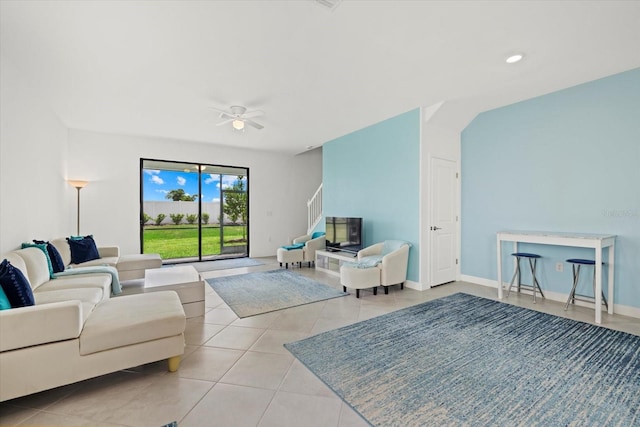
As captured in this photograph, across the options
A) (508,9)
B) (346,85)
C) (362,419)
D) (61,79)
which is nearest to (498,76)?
(508,9)

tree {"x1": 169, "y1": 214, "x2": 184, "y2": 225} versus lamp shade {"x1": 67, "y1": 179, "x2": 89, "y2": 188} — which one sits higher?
lamp shade {"x1": 67, "y1": 179, "x2": 89, "y2": 188}

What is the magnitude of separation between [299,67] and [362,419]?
127 inches

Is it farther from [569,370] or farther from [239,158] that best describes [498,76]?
[239,158]

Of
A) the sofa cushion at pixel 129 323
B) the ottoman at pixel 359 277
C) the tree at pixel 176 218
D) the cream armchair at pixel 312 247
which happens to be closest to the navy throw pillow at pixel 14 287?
the sofa cushion at pixel 129 323

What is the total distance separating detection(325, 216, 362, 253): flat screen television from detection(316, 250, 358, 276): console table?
0.14m

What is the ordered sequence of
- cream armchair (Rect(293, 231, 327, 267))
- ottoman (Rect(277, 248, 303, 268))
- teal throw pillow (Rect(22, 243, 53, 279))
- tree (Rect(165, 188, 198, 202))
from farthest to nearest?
tree (Rect(165, 188, 198, 202)) < cream armchair (Rect(293, 231, 327, 267)) < ottoman (Rect(277, 248, 303, 268)) < teal throw pillow (Rect(22, 243, 53, 279))

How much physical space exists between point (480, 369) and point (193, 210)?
6618mm

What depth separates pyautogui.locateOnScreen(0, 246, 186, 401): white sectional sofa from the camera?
1708 millimetres

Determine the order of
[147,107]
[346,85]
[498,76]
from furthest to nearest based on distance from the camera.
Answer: [147,107] < [346,85] < [498,76]

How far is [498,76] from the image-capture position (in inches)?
134

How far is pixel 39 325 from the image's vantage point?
69.1 inches

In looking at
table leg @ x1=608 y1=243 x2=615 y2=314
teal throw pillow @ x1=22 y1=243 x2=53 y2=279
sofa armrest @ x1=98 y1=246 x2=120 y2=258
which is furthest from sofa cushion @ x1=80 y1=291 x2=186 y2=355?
table leg @ x1=608 y1=243 x2=615 y2=314

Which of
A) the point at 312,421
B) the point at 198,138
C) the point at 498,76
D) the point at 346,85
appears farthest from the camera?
the point at 198,138

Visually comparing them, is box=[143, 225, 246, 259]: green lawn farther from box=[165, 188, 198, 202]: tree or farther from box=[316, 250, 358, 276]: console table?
box=[316, 250, 358, 276]: console table
